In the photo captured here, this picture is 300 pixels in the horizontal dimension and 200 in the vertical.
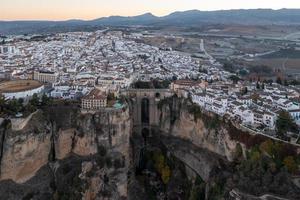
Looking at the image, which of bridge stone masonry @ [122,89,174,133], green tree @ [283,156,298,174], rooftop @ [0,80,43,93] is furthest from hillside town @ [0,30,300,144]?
green tree @ [283,156,298,174]

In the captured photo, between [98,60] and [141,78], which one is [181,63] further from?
[141,78]

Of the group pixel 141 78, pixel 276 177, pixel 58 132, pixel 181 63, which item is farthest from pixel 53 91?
pixel 181 63

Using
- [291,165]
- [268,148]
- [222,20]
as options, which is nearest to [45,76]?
[268,148]

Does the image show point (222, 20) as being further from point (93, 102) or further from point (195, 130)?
point (93, 102)

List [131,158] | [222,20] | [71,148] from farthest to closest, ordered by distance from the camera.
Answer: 1. [222,20]
2. [131,158]
3. [71,148]

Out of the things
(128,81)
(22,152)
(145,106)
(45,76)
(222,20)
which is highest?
(128,81)

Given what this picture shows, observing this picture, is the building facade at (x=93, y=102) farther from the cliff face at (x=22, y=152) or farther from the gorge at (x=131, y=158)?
the cliff face at (x=22, y=152)

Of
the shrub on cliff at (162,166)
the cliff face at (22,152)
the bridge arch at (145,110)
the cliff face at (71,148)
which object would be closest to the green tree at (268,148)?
the shrub on cliff at (162,166)
